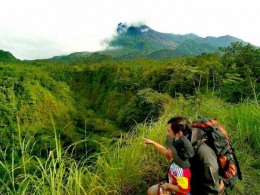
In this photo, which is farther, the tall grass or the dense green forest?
the dense green forest

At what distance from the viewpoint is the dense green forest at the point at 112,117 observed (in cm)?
244

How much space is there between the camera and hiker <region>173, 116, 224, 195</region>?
7.32ft

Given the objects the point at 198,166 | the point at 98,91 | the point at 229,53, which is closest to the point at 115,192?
the point at 198,166

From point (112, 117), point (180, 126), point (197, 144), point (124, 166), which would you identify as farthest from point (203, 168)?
point (112, 117)

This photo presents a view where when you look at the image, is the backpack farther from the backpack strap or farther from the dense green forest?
the dense green forest

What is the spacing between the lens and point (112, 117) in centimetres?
4381

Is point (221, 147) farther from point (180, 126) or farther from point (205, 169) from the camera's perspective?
point (180, 126)

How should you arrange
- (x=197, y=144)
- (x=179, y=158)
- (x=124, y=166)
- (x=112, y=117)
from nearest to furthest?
1. (x=179, y=158)
2. (x=197, y=144)
3. (x=124, y=166)
4. (x=112, y=117)

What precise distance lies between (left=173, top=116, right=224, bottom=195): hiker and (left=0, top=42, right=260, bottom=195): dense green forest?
A: 2.36ft

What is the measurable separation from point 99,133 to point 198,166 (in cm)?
3311

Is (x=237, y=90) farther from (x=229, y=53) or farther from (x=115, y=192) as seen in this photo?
(x=115, y=192)

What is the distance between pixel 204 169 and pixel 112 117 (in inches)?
1645

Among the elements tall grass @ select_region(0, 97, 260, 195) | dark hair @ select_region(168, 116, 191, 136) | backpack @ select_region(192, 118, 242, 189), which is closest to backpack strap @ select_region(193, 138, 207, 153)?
backpack @ select_region(192, 118, 242, 189)

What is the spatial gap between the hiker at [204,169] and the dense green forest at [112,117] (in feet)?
2.36
